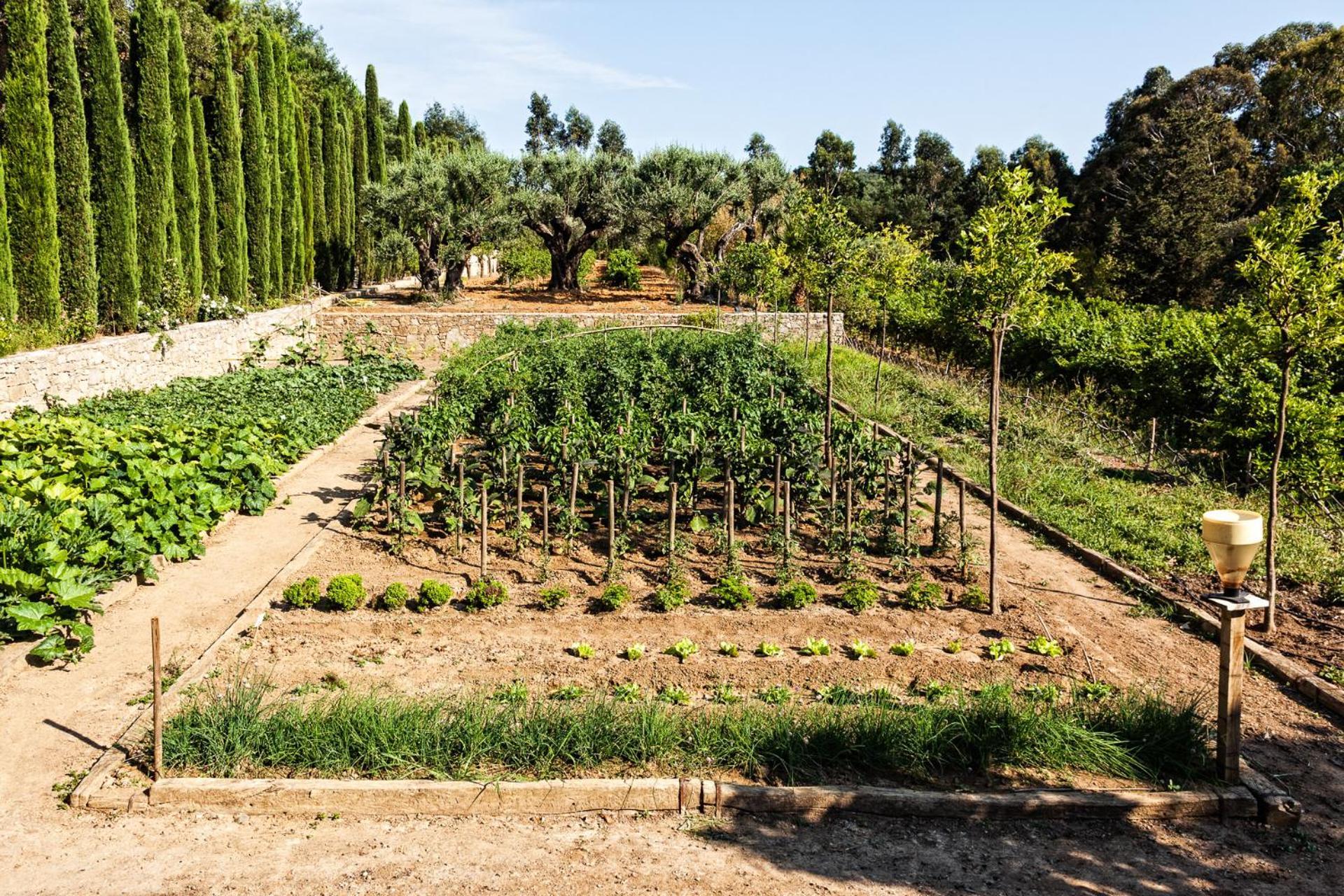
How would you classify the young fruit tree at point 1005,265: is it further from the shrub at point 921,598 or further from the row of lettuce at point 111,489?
the row of lettuce at point 111,489

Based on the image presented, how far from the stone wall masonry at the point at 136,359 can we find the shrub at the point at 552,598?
866cm

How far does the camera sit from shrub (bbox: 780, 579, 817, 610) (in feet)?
23.6

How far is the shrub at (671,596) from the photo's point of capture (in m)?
7.11

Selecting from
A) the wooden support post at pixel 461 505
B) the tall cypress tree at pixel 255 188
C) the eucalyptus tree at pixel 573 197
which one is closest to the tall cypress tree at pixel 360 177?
the eucalyptus tree at pixel 573 197

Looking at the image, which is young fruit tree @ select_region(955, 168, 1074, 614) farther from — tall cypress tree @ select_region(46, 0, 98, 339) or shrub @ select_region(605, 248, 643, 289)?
shrub @ select_region(605, 248, 643, 289)

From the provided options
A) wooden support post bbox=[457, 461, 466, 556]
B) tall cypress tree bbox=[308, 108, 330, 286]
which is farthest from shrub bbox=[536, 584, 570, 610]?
tall cypress tree bbox=[308, 108, 330, 286]

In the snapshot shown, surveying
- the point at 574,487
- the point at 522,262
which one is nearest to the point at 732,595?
the point at 574,487

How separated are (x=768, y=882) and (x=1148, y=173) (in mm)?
36968

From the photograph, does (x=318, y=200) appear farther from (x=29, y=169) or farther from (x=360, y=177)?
(x=29, y=169)

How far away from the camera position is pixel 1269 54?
120 ft

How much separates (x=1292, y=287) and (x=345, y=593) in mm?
7391

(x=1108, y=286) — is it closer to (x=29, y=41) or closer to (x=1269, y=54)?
(x=1269, y=54)

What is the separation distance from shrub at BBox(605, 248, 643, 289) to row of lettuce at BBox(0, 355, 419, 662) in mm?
20817

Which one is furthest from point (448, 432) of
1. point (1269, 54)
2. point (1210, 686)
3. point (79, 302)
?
point (1269, 54)
